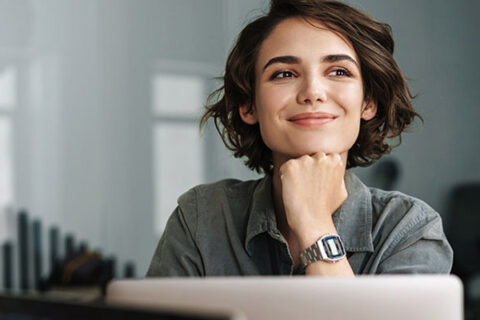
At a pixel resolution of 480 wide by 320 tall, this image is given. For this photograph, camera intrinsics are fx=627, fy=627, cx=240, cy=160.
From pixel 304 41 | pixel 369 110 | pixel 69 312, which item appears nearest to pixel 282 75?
pixel 304 41

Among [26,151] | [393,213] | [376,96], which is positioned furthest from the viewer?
[26,151]

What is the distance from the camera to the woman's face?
1.18m

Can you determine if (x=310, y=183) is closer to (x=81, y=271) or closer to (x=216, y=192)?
(x=216, y=192)

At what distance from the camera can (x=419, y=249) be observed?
1.08m

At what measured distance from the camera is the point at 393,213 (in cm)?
118

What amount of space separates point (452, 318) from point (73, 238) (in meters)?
2.79

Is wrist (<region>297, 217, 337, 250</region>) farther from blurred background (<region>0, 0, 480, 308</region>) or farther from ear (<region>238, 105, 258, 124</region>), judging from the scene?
blurred background (<region>0, 0, 480, 308</region>)

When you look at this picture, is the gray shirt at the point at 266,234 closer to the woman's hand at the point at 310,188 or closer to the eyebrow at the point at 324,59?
the woman's hand at the point at 310,188

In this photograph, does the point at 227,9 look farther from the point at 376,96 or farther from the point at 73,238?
the point at 376,96

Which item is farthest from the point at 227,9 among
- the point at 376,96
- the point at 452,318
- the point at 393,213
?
the point at 452,318

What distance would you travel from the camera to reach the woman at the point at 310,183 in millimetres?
1121

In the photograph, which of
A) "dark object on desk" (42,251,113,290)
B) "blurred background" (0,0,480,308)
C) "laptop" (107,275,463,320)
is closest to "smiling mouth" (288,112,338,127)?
"laptop" (107,275,463,320)

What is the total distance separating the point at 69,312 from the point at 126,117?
2.81 m

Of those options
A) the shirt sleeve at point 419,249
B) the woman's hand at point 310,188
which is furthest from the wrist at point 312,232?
the shirt sleeve at point 419,249
